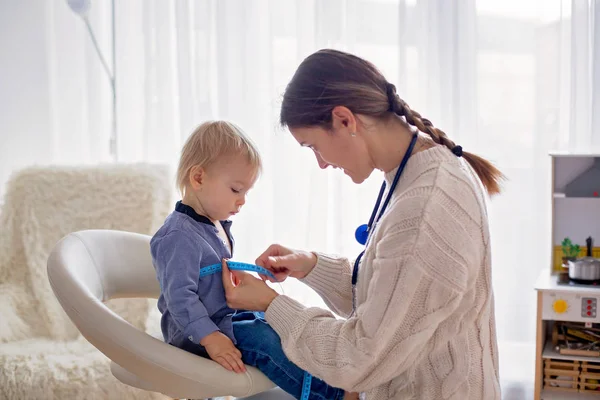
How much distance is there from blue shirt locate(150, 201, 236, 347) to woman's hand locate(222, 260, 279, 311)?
63mm

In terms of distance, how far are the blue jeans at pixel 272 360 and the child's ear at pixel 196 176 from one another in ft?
1.08

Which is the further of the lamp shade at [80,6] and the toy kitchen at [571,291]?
the lamp shade at [80,6]

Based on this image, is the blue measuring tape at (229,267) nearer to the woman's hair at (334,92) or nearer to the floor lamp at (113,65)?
the woman's hair at (334,92)

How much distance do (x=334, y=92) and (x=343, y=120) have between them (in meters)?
0.06

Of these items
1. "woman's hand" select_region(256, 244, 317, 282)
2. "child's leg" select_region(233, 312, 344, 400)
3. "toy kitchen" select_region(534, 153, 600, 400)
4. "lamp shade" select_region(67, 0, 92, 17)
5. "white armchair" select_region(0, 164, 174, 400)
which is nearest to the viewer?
"child's leg" select_region(233, 312, 344, 400)

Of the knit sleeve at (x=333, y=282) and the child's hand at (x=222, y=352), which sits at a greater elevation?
the knit sleeve at (x=333, y=282)

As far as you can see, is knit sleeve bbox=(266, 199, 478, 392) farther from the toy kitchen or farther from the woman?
the toy kitchen

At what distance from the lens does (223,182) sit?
1.59m

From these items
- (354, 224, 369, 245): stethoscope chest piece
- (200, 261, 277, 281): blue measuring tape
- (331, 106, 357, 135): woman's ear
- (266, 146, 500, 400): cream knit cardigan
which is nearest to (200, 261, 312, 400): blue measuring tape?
(200, 261, 277, 281): blue measuring tape

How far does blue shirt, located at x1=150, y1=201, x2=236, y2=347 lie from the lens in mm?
1472

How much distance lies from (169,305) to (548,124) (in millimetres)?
1855

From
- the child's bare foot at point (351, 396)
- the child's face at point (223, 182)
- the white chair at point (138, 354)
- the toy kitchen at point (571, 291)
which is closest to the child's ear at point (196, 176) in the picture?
the child's face at point (223, 182)

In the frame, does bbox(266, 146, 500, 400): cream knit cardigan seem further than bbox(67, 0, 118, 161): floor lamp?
No

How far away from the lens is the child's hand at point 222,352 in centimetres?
148
